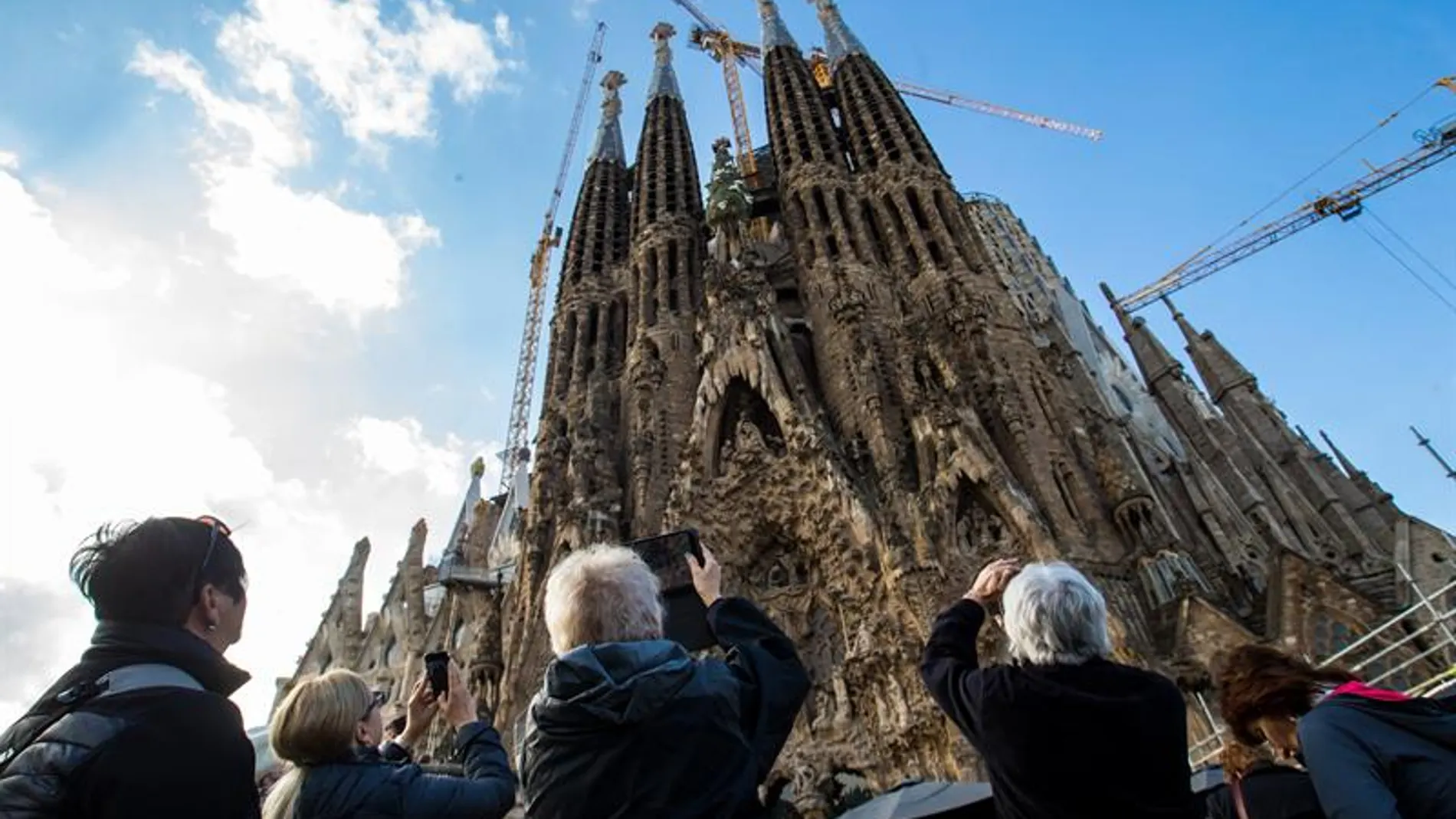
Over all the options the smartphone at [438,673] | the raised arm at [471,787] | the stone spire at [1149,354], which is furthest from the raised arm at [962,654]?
the stone spire at [1149,354]

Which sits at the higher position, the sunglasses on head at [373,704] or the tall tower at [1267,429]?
the tall tower at [1267,429]

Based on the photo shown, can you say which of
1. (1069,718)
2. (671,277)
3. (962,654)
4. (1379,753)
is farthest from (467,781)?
(671,277)

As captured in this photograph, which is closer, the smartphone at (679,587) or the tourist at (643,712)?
the tourist at (643,712)

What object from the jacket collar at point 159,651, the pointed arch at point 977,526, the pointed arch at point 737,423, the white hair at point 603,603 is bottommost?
the jacket collar at point 159,651

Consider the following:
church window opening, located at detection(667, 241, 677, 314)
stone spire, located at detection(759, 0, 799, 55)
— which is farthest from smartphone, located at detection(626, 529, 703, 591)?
stone spire, located at detection(759, 0, 799, 55)

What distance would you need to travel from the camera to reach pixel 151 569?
1865mm

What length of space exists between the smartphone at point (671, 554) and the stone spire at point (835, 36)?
27318 millimetres

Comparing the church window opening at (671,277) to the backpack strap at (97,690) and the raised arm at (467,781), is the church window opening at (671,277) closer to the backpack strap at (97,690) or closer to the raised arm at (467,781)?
the raised arm at (467,781)

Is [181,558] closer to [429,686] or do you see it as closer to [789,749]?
[429,686]

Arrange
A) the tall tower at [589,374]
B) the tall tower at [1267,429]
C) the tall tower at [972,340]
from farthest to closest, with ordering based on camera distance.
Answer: the tall tower at [1267,429] < the tall tower at [589,374] < the tall tower at [972,340]

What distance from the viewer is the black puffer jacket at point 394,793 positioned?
6.79ft

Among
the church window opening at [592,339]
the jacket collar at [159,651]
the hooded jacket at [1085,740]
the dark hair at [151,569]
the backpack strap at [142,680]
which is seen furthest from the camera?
the church window opening at [592,339]

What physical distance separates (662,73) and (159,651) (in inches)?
1289

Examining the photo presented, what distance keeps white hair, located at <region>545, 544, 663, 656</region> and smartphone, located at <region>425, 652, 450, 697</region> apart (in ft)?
1.86
